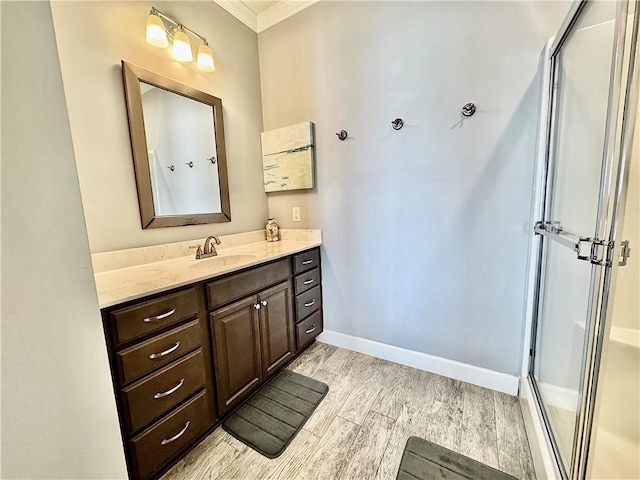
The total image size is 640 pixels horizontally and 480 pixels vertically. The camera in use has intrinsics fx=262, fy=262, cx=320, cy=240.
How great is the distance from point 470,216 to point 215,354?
1.64 m

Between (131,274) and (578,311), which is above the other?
(131,274)

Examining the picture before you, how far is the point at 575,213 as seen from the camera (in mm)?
1135

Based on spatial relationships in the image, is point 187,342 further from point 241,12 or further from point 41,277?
point 241,12

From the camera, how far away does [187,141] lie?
5.83 ft

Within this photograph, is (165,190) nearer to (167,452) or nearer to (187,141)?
(187,141)

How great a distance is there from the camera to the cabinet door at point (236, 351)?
4.42ft

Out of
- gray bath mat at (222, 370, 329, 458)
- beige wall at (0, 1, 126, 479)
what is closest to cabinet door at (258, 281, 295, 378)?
gray bath mat at (222, 370, 329, 458)

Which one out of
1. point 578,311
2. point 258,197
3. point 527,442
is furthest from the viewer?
point 258,197

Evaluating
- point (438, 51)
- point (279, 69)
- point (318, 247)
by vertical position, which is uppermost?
point (279, 69)

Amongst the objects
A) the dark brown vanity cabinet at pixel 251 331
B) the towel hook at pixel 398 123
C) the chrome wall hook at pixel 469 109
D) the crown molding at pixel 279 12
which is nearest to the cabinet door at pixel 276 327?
the dark brown vanity cabinet at pixel 251 331

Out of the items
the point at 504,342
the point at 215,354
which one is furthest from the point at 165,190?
the point at 504,342

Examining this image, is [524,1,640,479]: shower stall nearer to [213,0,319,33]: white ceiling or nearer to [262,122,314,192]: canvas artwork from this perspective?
[262,122,314,192]: canvas artwork

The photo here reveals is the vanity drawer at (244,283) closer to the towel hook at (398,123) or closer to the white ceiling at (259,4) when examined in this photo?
the towel hook at (398,123)

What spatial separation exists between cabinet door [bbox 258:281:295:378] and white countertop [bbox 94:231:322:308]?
10.0 inches
